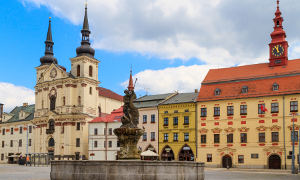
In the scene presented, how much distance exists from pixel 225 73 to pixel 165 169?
42559 millimetres

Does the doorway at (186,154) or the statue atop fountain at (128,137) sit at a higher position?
the statue atop fountain at (128,137)

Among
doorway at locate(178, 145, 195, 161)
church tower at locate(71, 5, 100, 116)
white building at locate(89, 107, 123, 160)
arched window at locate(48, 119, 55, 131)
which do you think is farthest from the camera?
arched window at locate(48, 119, 55, 131)

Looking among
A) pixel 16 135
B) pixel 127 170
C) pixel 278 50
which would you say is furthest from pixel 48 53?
pixel 127 170

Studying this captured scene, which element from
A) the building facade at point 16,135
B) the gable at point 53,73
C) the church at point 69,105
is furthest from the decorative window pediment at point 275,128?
the building facade at point 16,135

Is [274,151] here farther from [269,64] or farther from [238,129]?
[269,64]

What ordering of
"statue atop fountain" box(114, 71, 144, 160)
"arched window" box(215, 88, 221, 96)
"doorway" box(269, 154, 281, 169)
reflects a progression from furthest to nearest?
"arched window" box(215, 88, 221, 96) → "doorway" box(269, 154, 281, 169) → "statue atop fountain" box(114, 71, 144, 160)

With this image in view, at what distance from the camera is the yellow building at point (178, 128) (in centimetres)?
6128

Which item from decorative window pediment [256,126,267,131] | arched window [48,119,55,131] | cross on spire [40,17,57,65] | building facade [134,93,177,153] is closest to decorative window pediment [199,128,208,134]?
decorative window pediment [256,126,267,131]

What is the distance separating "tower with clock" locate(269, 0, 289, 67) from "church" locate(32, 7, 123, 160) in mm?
40905

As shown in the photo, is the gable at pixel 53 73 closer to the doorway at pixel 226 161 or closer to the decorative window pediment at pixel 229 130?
the decorative window pediment at pixel 229 130

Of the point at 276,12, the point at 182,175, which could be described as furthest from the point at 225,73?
the point at 182,175

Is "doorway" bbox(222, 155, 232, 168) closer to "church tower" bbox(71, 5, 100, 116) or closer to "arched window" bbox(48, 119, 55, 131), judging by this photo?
"church tower" bbox(71, 5, 100, 116)

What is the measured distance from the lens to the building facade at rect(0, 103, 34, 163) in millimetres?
92375

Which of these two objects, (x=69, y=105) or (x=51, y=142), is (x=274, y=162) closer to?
(x=69, y=105)
